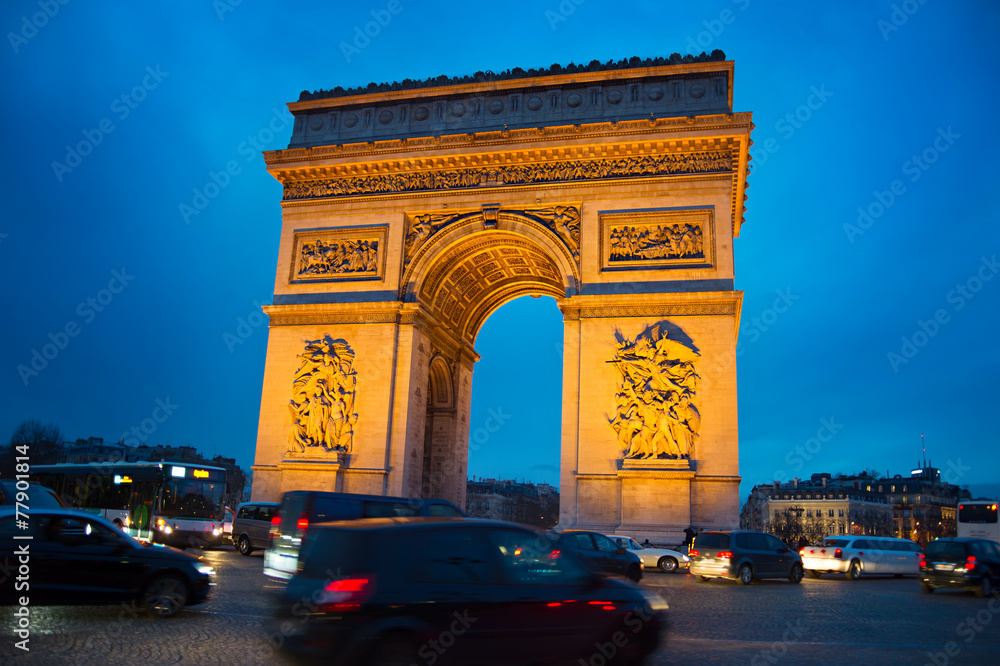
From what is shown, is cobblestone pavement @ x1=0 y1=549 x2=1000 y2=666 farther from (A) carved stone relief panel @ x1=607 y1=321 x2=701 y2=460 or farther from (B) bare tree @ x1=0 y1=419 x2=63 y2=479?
(B) bare tree @ x1=0 y1=419 x2=63 y2=479

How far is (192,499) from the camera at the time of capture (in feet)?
82.3

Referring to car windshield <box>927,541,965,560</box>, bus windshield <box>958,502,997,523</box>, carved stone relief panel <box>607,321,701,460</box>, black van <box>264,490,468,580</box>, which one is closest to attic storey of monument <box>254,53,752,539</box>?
carved stone relief panel <box>607,321,701,460</box>

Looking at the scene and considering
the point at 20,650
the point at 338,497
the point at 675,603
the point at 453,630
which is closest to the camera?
the point at 453,630

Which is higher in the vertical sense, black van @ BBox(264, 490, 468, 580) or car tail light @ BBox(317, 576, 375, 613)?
black van @ BBox(264, 490, 468, 580)

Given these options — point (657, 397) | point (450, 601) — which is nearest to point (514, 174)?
point (657, 397)

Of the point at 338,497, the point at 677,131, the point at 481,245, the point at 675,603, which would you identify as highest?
the point at 677,131

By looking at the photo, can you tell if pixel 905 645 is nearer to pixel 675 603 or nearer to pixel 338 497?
pixel 675 603

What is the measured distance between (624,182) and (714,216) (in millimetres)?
3159

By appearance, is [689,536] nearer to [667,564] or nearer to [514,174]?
[667,564]

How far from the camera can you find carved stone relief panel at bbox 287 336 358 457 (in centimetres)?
2603

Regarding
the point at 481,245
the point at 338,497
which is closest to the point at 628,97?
the point at 481,245

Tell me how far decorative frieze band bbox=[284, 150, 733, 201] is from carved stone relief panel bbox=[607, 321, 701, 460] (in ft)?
18.1

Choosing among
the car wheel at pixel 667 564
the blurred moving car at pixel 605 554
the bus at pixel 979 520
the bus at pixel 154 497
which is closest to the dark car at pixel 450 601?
the blurred moving car at pixel 605 554

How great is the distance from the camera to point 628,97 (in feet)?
87.6
